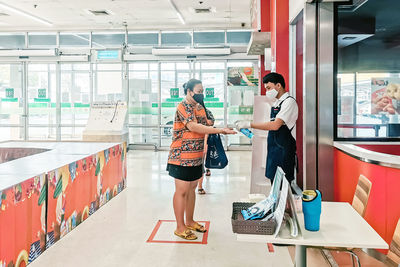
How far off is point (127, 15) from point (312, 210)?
903 cm

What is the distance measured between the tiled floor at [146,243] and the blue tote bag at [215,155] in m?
0.70

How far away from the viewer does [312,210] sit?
195 cm

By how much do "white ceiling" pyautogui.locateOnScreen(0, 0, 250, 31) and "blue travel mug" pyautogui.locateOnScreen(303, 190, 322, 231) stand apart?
7305mm

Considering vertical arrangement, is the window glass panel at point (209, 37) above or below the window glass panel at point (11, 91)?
above

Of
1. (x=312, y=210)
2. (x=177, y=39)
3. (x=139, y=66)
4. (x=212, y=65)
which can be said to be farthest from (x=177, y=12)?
(x=312, y=210)

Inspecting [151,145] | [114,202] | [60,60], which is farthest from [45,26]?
[114,202]

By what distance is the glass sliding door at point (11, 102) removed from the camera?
38.4 feet

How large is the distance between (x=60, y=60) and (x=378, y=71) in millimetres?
8980

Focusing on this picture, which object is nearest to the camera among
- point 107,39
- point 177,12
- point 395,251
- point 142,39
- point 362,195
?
point 395,251

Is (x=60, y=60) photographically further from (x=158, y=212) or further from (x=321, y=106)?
(x=321, y=106)

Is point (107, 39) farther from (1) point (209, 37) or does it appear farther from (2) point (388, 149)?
(2) point (388, 149)

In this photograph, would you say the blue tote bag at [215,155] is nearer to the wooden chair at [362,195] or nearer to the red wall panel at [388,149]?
the red wall panel at [388,149]

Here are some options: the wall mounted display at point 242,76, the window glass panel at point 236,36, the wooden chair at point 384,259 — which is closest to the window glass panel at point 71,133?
the wall mounted display at point 242,76

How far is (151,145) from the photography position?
11.4m
